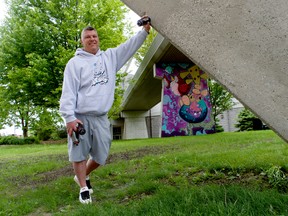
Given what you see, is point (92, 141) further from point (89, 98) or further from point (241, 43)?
point (241, 43)

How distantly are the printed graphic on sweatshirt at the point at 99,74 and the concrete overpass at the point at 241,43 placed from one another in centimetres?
97

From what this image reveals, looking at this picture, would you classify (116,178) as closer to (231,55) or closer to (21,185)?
(21,185)

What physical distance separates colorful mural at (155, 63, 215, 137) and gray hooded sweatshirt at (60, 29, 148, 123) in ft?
46.0

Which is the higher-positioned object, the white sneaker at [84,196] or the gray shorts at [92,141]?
the gray shorts at [92,141]

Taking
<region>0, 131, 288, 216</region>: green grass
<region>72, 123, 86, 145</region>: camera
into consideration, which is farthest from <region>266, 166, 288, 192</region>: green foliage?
<region>72, 123, 86, 145</region>: camera

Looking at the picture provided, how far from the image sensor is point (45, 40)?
18.1 meters

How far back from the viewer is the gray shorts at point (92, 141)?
3.41 metres

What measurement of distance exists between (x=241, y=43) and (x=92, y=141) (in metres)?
1.88

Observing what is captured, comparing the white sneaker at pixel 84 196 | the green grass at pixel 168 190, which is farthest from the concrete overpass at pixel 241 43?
the white sneaker at pixel 84 196

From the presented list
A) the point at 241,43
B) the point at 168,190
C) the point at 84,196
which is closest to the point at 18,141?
the point at 84,196

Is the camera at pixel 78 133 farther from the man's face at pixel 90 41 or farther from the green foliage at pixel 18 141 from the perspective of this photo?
the green foliage at pixel 18 141

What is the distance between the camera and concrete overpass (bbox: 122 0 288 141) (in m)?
2.40

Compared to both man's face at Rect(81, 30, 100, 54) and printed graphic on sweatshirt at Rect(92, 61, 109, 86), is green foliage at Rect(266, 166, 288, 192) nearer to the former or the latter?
printed graphic on sweatshirt at Rect(92, 61, 109, 86)

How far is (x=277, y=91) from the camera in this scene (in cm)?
241
